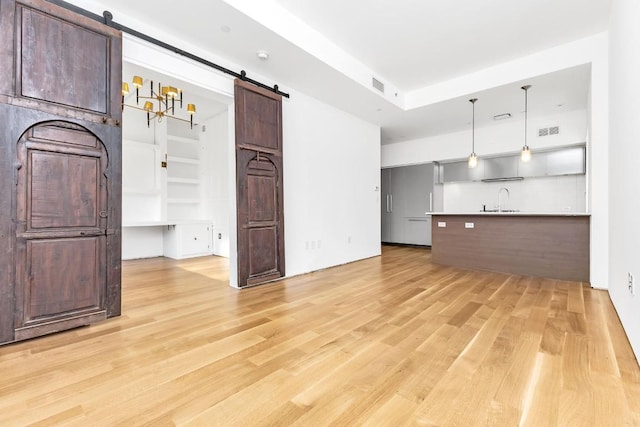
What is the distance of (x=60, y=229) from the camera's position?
2.40 m

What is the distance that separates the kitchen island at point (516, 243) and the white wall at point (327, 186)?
1431mm

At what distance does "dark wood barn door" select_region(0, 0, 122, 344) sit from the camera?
218cm

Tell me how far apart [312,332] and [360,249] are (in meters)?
3.58

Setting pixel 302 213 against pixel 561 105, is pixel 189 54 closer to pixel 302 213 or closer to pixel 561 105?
pixel 302 213

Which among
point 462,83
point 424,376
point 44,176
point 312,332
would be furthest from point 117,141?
point 462,83

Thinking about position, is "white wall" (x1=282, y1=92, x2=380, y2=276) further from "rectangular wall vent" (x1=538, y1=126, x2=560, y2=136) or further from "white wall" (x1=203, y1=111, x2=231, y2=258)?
"rectangular wall vent" (x1=538, y1=126, x2=560, y2=136)

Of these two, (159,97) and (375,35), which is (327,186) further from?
(159,97)

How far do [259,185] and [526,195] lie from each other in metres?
5.87

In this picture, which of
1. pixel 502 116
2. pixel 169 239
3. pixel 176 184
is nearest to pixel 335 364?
pixel 169 239

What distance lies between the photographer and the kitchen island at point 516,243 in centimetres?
402

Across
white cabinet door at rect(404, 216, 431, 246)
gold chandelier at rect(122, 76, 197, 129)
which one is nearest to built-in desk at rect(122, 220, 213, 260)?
gold chandelier at rect(122, 76, 197, 129)

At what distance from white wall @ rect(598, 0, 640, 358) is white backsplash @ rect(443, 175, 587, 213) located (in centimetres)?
360

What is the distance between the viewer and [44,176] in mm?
2342

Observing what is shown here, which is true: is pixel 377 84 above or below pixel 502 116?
above
